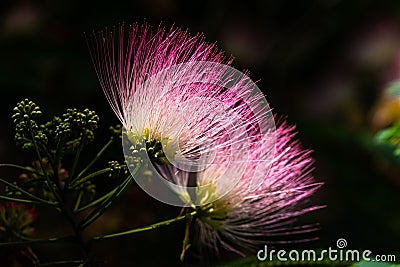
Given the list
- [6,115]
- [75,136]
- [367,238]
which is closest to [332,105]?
[367,238]

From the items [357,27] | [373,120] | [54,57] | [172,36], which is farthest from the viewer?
[357,27]

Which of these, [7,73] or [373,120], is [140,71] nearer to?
[7,73]

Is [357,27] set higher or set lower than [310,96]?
higher

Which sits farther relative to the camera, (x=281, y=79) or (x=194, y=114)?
(x=281, y=79)
